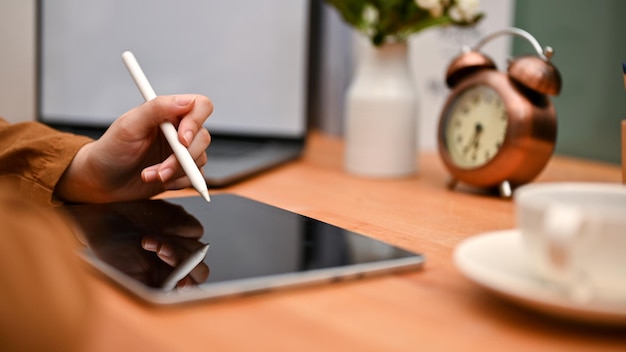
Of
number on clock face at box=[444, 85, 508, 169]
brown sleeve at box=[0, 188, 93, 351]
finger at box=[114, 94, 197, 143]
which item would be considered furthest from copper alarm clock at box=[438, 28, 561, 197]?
brown sleeve at box=[0, 188, 93, 351]

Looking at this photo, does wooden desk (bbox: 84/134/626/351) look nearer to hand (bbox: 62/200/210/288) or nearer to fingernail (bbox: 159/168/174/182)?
hand (bbox: 62/200/210/288)

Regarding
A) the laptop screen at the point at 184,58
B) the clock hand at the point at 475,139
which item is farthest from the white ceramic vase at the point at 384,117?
the laptop screen at the point at 184,58

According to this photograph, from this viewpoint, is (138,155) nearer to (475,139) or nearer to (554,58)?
(475,139)

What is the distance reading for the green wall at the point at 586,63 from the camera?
1.33 meters

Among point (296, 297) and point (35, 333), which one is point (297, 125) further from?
point (35, 333)

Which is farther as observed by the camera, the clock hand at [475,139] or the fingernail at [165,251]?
the clock hand at [475,139]

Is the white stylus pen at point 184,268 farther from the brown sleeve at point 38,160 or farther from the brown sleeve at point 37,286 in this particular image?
the brown sleeve at point 38,160

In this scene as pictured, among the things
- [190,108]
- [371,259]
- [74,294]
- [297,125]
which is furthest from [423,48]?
[74,294]

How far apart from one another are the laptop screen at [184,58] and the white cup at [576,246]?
3.55 ft

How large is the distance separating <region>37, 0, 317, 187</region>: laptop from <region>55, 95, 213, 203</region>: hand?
520mm

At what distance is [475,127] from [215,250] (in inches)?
23.9

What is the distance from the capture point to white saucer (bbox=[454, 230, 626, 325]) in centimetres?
42

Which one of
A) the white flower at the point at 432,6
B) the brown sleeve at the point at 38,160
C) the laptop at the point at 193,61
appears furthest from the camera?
the laptop at the point at 193,61

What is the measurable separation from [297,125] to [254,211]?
0.78 metres
